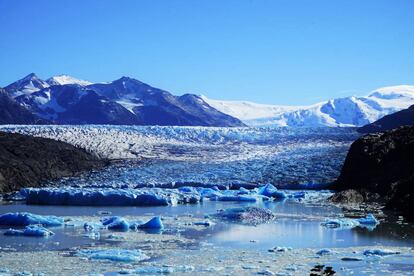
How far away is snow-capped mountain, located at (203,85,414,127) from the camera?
10919 centimetres

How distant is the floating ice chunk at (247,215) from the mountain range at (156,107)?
63494mm

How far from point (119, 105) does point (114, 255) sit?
88.4m

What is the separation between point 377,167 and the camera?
26.3 metres

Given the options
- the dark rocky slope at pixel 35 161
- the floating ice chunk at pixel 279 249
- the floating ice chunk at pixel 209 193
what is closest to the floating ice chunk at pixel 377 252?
the floating ice chunk at pixel 279 249

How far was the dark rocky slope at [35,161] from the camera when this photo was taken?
26.2m

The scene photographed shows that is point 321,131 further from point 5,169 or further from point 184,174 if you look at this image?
point 5,169

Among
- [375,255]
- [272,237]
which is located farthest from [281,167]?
[375,255]

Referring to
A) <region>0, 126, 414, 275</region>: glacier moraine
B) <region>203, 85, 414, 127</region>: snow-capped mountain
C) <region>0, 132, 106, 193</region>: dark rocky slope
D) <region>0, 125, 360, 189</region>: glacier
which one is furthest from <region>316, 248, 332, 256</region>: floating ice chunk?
<region>203, 85, 414, 127</region>: snow-capped mountain

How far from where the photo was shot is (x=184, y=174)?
28984 millimetres

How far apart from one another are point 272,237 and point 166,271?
443 cm

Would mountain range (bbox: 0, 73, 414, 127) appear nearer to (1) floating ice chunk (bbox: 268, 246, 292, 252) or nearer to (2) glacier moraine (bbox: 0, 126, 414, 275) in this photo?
(2) glacier moraine (bbox: 0, 126, 414, 275)

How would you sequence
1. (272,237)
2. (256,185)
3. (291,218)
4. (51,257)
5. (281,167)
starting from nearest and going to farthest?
(51,257)
(272,237)
(291,218)
(256,185)
(281,167)

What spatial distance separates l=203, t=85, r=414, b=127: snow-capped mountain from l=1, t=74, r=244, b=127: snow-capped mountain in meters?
8.54

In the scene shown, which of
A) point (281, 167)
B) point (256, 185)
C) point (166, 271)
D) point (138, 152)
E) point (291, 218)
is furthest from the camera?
point (138, 152)
